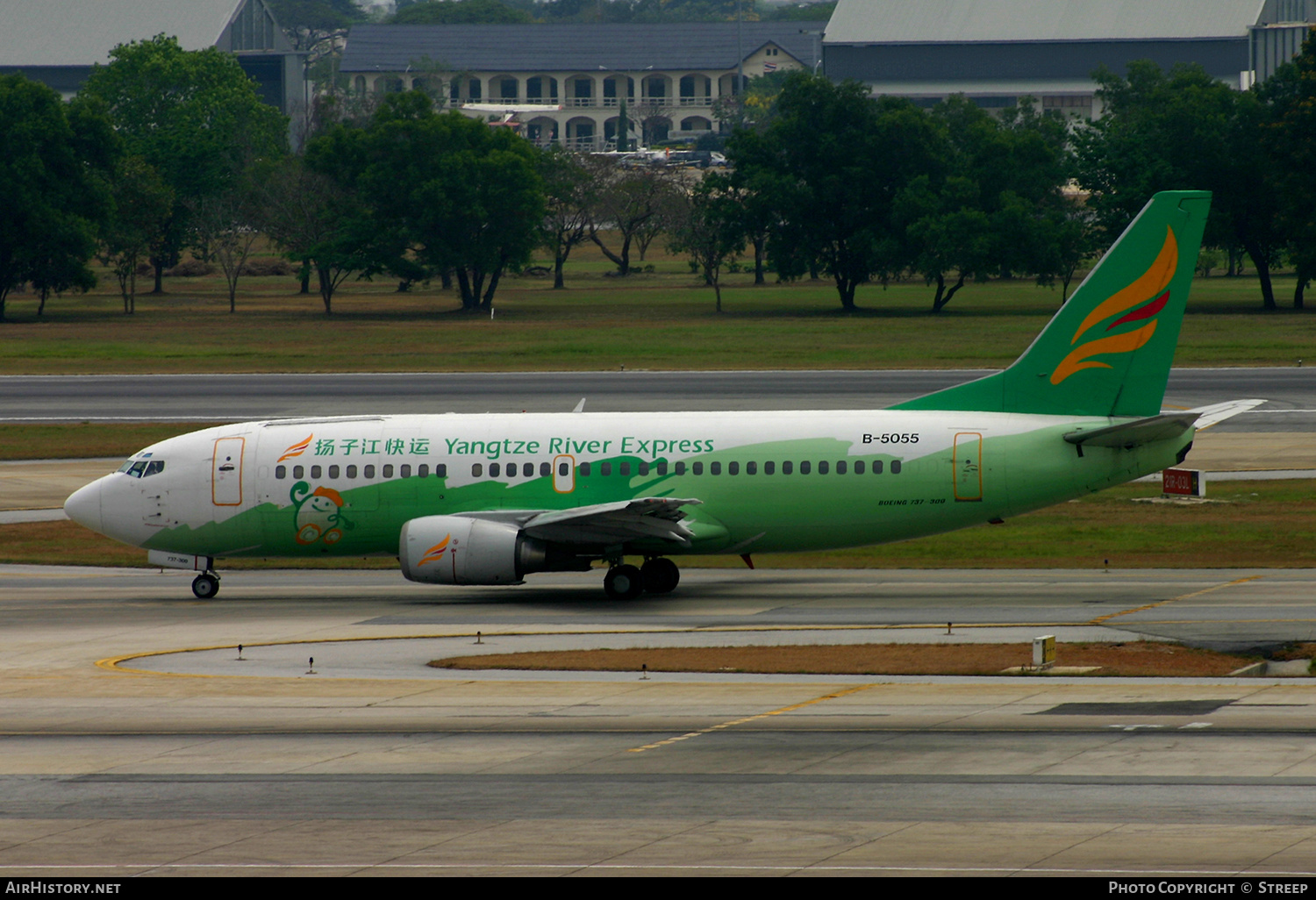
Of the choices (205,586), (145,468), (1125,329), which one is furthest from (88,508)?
(1125,329)

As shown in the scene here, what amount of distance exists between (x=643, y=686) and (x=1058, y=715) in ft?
23.5

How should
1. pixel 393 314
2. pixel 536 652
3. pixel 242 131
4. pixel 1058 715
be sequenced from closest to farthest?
pixel 1058 715, pixel 536 652, pixel 393 314, pixel 242 131

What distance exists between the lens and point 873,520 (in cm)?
3622

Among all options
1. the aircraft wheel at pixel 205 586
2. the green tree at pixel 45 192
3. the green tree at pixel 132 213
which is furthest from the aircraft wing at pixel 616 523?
the green tree at pixel 132 213

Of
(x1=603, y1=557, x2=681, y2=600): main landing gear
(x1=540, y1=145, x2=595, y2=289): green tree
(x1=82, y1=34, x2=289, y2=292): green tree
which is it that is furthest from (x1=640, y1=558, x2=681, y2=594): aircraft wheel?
(x1=82, y1=34, x2=289, y2=292): green tree

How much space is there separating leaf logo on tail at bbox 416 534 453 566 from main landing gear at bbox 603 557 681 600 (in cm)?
395

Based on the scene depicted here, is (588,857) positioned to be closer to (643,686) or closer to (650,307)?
(643,686)

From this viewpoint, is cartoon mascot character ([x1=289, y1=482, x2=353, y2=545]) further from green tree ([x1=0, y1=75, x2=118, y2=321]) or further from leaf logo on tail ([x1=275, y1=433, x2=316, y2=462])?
green tree ([x1=0, y1=75, x2=118, y2=321])

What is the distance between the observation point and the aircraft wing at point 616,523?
3525 centimetres

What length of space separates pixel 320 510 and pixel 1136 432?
19.4 metres

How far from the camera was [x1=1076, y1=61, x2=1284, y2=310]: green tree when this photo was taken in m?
117

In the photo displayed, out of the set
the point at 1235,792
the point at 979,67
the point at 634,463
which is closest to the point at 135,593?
the point at 634,463

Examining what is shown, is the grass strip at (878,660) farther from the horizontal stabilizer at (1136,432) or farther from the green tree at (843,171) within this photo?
the green tree at (843,171)

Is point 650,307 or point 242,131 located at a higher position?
point 242,131
